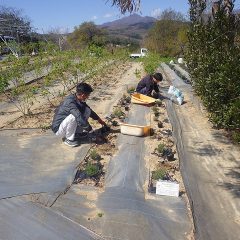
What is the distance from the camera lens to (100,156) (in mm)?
5492

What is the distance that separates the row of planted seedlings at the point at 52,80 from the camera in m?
8.97

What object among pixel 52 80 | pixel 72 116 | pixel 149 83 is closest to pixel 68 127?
pixel 72 116

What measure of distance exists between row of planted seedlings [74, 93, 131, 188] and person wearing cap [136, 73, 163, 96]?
1.76 metres

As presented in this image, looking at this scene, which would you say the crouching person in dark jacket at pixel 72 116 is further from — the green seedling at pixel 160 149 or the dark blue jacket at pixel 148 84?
the dark blue jacket at pixel 148 84

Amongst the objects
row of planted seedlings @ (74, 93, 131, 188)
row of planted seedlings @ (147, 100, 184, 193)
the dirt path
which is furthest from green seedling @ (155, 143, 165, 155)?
row of planted seedlings @ (74, 93, 131, 188)

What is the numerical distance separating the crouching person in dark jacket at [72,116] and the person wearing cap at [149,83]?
3674 mm

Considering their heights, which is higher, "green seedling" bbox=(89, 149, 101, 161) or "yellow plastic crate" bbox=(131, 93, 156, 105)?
"yellow plastic crate" bbox=(131, 93, 156, 105)

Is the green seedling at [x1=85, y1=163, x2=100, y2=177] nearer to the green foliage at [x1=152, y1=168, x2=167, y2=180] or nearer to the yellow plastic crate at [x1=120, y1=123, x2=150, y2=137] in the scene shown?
the green foliage at [x1=152, y1=168, x2=167, y2=180]

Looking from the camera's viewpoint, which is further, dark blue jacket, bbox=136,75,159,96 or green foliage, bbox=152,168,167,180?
dark blue jacket, bbox=136,75,159,96

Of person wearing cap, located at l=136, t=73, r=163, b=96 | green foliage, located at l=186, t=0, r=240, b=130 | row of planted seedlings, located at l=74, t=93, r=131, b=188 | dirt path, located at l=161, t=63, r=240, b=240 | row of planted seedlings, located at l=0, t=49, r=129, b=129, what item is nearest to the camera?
dirt path, located at l=161, t=63, r=240, b=240

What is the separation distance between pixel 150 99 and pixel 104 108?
1.21 metres

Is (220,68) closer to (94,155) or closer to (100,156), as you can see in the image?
(100,156)

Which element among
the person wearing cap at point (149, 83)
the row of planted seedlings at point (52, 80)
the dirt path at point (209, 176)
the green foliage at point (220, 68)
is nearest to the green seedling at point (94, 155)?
the dirt path at point (209, 176)

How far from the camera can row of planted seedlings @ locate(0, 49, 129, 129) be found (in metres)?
8.97
